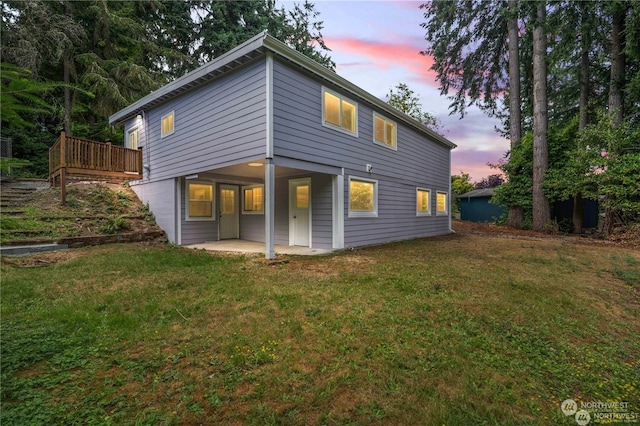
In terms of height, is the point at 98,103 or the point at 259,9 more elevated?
the point at 259,9

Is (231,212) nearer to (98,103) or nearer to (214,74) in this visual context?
(214,74)

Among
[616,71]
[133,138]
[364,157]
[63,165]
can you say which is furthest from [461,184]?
[63,165]

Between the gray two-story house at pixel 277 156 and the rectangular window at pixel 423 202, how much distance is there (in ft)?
0.14

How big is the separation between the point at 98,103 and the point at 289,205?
12.6 metres

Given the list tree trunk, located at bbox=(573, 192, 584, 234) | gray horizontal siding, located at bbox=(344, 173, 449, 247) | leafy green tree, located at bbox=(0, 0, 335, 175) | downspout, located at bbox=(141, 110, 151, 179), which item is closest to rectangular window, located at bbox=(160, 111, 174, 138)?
downspout, located at bbox=(141, 110, 151, 179)

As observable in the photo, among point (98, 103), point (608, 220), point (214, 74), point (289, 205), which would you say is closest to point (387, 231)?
point (289, 205)

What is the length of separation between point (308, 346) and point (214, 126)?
6.64 m

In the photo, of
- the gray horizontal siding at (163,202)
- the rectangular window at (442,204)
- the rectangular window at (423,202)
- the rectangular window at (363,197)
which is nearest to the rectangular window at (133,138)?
the gray horizontal siding at (163,202)

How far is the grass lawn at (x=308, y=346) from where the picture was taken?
1945mm

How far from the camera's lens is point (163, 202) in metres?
9.48

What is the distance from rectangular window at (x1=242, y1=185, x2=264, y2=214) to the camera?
10.3 m

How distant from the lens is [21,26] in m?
11.8

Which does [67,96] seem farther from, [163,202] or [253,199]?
[253,199]

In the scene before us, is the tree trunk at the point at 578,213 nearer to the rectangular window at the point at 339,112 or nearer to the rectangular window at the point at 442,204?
the rectangular window at the point at 442,204
